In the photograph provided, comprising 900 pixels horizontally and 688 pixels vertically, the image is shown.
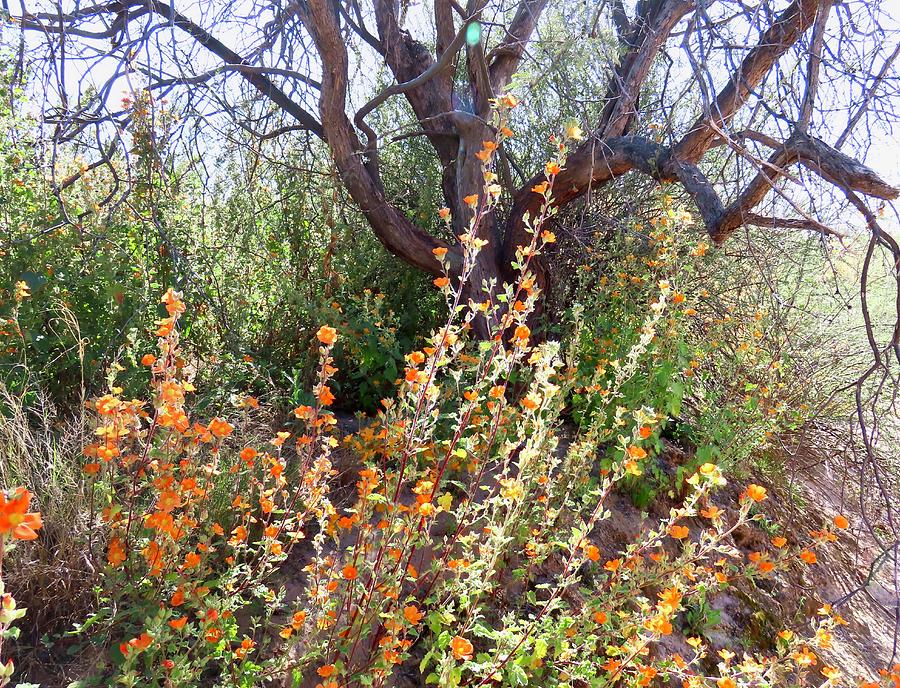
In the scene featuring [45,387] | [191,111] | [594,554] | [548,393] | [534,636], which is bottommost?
[45,387]

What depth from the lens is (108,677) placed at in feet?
5.93

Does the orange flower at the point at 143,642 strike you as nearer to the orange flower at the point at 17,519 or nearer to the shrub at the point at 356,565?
the shrub at the point at 356,565

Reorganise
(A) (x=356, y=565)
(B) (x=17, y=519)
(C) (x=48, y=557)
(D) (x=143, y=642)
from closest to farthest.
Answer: (B) (x=17, y=519) < (D) (x=143, y=642) < (A) (x=356, y=565) < (C) (x=48, y=557)

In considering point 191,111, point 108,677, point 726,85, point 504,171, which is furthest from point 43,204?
point 726,85

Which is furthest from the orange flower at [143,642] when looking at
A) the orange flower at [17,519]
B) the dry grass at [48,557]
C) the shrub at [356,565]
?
the orange flower at [17,519]

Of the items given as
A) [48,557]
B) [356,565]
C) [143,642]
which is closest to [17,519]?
[143,642]

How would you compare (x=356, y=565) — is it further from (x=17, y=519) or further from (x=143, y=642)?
(x=17, y=519)

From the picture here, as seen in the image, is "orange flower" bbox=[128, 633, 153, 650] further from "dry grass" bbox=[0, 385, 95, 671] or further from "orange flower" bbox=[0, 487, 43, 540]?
"orange flower" bbox=[0, 487, 43, 540]

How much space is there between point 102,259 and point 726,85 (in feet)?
11.5

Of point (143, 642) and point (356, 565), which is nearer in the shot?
point (143, 642)

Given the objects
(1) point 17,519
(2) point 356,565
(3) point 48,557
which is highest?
(1) point 17,519

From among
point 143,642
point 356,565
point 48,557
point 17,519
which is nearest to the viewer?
point 17,519

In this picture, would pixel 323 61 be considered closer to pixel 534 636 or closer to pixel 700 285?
pixel 700 285

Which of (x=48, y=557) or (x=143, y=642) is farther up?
(x=143, y=642)
